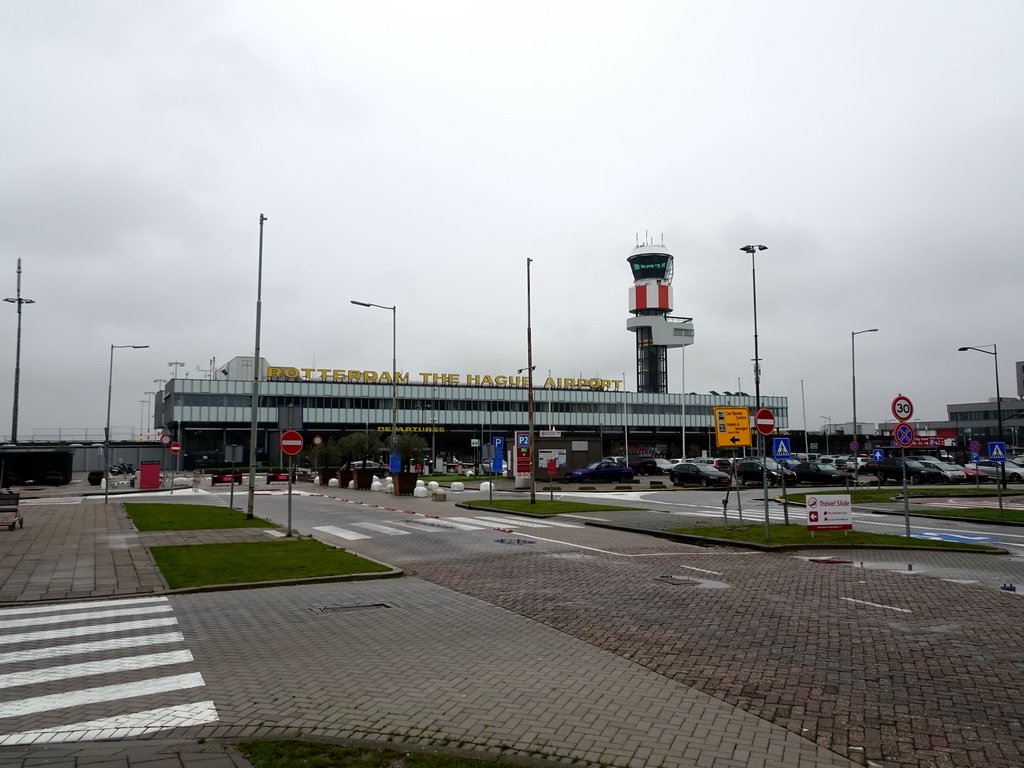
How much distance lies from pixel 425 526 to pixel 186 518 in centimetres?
818

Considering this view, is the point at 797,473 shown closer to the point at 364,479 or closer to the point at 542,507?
the point at 542,507

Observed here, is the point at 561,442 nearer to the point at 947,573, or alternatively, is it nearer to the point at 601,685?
the point at 947,573

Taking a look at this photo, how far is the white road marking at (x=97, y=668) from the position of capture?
7149 millimetres

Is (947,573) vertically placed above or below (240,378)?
below

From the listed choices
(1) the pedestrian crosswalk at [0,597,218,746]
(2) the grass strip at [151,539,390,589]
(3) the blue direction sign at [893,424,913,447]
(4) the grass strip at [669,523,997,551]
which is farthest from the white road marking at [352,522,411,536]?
(3) the blue direction sign at [893,424,913,447]

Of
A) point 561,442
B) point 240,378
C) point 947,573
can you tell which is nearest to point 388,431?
point 240,378

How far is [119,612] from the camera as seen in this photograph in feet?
34.3

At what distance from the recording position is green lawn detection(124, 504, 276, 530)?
72.7 ft

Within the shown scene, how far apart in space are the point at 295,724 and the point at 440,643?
2.78 meters

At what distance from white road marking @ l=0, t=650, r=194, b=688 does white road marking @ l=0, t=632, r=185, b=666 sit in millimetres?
528

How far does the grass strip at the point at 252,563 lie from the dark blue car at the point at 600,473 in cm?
3510

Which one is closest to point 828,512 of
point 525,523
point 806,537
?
point 806,537

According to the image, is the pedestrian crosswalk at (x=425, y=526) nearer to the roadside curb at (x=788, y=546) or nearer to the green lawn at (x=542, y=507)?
the green lawn at (x=542, y=507)

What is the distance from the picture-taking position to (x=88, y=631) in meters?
9.25
